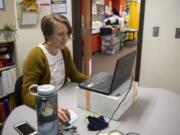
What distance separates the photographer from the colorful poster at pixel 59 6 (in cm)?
270

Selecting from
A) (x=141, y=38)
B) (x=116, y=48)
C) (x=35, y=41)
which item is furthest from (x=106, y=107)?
(x=116, y=48)

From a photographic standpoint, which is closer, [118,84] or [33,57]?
[118,84]

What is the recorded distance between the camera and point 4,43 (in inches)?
87.5

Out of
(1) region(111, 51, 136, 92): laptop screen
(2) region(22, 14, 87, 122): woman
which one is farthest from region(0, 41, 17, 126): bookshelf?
(1) region(111, 51, 136, 92): laptop screen

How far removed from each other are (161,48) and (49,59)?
1.34m

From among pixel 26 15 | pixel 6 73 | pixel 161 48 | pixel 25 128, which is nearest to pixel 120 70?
pixel 25 128

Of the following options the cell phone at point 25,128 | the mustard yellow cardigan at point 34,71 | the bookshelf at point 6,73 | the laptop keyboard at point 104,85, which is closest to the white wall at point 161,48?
the laptop keyboard at point 104,85

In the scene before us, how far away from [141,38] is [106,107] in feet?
4.49

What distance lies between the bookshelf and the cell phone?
1310 mm

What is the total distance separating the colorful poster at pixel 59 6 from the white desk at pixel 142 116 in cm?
165

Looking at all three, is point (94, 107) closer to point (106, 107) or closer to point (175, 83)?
point (106, 107)

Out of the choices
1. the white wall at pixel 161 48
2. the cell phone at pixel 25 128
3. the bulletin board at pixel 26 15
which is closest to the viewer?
the cell phone at pixel 25 128

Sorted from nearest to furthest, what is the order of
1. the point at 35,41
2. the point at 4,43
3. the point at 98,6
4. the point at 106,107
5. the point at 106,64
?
the point at 106,107
the point at 4,43
the point at 35,41
the point at 106,64
the point at 98,6

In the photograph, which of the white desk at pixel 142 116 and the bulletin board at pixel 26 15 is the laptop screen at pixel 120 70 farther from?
the bulletin board at pixel 26 15
